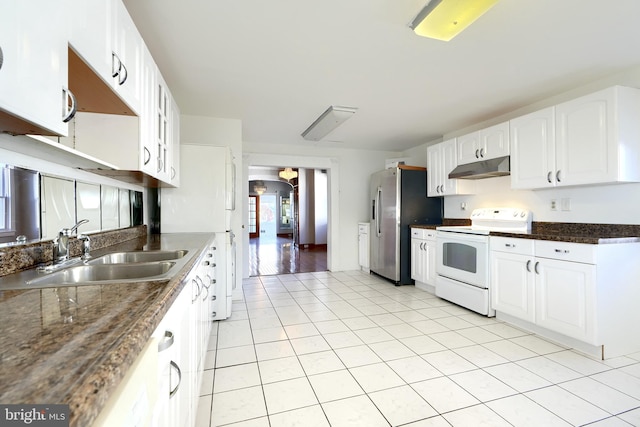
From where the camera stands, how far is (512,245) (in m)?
2.73

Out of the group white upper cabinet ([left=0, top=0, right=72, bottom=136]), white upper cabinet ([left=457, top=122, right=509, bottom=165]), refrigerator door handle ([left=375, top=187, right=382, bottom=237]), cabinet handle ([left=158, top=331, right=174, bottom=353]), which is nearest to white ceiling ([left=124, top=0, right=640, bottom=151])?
white upper cabinet ([left=457, top=122, right=509, bottom=165])

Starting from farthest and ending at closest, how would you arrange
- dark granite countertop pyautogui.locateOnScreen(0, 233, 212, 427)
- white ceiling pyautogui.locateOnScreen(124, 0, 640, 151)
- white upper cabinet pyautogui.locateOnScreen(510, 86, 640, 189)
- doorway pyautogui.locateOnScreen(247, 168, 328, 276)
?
doorway pyautogui.locateOnScreen(247, 168, 328, 276), white upper cabinet pyautogui.locateOnScreen(510, 86, 640, 189), white ceiling pyautogui.locateOnScreen(124, 0, 640, 151), dark granite countertop pyautogui.locateOnScreen(0, 233, 212, 427)

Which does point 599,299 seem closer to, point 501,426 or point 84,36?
point 501,426

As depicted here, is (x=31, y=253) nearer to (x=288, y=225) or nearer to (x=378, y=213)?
(x=378, y=213)

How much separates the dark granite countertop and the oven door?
10.0ft

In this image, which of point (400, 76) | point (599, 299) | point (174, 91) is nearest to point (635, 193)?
point (599, 299)

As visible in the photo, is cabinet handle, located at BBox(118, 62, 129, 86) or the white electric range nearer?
cabinet handle, located at BBox(118, 62, 129, 86)

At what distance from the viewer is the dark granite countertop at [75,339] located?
0.39 meters

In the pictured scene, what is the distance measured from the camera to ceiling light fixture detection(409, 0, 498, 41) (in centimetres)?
147

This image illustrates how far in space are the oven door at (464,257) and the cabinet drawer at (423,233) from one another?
0.52ft

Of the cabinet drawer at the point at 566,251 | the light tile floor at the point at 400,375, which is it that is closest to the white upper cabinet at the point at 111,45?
the light tile floor at the point at 400,375

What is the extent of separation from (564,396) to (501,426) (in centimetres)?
59

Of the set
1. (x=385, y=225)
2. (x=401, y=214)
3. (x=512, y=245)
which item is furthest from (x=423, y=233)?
(x=512, y=245)

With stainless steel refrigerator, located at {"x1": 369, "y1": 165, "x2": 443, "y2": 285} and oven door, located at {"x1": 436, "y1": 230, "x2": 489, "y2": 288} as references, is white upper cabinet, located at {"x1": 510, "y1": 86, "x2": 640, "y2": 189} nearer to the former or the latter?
oven door, located at {"x1": 436, "y1": 230, "x2": 489, "y2": 288}
